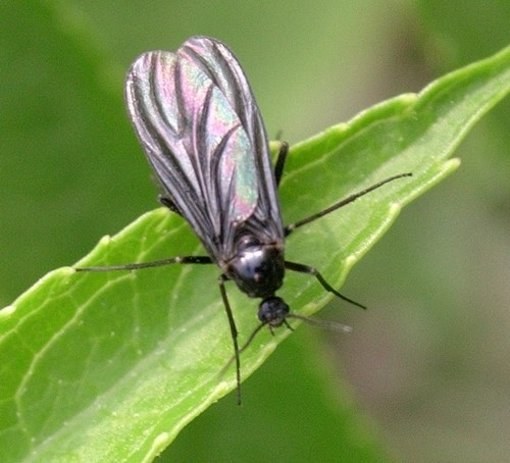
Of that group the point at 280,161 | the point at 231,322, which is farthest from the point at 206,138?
the point at 231,322

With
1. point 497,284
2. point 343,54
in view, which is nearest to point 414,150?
point 343,54

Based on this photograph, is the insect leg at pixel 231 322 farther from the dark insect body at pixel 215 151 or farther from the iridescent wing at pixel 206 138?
the iridescent wing at pixel 206 138

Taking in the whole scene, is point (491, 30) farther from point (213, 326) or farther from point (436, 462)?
point (436, 462)

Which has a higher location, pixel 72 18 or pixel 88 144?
pixel 72 18

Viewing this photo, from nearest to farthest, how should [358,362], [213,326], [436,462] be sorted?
[213,326]
[436,462]
[358,362]

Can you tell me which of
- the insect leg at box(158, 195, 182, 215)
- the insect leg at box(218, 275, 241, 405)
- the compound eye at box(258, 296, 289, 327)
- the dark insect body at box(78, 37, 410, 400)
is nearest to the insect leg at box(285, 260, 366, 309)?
the dark insect body at box(78, 37, 410, 400)

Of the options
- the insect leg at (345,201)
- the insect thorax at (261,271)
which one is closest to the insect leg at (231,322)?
the insect thorax at (261,271)

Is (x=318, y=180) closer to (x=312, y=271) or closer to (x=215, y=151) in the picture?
(x=312, y=271)
